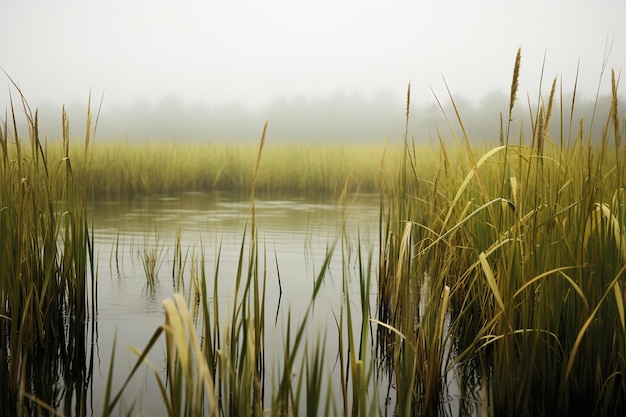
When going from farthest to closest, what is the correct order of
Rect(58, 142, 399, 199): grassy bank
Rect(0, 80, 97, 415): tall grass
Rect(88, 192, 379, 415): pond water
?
Rect(58, 142, 399, 199): grassy bank < Rect(88, 192, 379, 415): pond water < Rect(0, 80, 97, 415): tall grass

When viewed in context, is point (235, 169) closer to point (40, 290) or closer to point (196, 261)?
point (196, 261)

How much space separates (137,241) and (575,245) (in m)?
3.97

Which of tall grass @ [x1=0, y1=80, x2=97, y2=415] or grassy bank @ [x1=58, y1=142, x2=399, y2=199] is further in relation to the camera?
grassy bank @ [x1=58, y1=142, x2=399, y2=199]

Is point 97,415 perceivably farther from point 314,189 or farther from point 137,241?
point 314,189

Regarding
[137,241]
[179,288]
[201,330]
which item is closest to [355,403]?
[201,330]

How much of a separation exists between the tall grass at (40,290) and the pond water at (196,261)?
114mm

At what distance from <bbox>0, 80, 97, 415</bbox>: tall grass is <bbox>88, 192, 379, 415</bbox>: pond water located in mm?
114

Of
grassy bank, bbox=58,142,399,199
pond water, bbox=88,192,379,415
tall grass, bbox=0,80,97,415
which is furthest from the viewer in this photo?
grassy bank, bbox=58,142,399,199

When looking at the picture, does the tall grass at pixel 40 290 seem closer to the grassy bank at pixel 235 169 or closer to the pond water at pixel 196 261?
the pond water at pixel 196 261

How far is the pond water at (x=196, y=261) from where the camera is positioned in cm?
255

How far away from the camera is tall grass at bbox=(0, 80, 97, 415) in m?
2.13

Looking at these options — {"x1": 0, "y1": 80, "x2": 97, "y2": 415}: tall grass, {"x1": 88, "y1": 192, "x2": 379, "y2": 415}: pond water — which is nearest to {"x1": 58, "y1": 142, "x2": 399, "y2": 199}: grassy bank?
{"x1": 88, "y1": 192, "x2": 379, "y2": 415}: pond water

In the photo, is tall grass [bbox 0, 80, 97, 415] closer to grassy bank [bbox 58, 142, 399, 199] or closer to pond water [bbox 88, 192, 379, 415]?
pond water [bbox 88, 192, 379, 415]

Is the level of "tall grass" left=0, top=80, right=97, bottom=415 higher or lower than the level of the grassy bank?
lower
